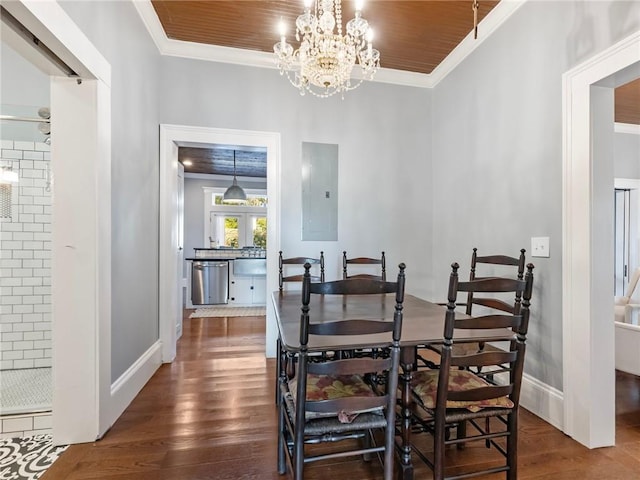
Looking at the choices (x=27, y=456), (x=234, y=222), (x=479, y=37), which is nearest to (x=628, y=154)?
(x=479, y=37)

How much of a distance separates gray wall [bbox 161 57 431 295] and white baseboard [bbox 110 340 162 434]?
1.54 m

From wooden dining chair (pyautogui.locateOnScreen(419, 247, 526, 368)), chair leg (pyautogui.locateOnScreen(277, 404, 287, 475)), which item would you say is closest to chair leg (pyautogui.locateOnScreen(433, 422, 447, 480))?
wooden dining chair (pyautogui.locateOnScreen(419, 247, 526, 368))

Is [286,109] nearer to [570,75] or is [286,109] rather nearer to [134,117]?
[134,117]

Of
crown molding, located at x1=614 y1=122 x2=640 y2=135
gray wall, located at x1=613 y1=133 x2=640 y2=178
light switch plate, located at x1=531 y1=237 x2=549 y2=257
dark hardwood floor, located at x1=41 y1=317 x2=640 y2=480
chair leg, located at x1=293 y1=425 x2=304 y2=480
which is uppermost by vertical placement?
crown molding, located at x1=614 y1=122 x2=640 y2=135

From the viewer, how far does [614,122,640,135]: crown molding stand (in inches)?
164

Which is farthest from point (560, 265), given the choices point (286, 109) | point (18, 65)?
point (18, 65)

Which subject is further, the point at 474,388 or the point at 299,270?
the point at 299,270

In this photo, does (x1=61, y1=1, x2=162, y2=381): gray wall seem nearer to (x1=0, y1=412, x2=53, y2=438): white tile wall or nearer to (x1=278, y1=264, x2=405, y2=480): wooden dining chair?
(x1=0, y1=412, x2=53, y2=438): white tile wall

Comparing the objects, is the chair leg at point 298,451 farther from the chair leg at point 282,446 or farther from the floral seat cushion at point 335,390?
the chair leg at point 282,446

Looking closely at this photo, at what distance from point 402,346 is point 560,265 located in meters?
1.37

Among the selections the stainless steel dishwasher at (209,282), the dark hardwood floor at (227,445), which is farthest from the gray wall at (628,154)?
the stainless steel dishwasher at (209,282)

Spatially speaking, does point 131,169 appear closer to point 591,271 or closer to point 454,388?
point 454,388

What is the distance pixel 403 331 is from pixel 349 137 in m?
2.46

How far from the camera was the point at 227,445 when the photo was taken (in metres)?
1.74
